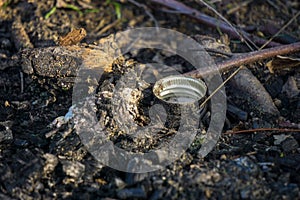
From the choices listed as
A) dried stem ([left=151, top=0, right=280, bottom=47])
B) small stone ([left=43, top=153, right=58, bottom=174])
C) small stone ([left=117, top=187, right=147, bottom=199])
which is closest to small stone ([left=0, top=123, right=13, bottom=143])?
small stone ([left=43, top=153, right=58, bottom=174])

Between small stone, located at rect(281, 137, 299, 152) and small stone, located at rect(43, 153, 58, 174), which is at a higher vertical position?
small stone, located at rect(281, 137, 299, 152)

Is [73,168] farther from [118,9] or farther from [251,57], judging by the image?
[118,9]

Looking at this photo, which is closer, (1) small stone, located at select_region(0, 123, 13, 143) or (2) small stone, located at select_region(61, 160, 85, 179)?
(2) small stone, located at select_region(61, 160, 85, 179)

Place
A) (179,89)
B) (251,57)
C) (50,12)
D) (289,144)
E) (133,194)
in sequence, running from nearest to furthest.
→ (133,194) → (289,144) → (179,89) → (251,57) → (50,12)

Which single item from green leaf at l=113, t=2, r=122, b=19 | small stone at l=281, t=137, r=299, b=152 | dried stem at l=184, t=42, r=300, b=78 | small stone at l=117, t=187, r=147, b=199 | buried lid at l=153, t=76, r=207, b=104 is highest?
green leaf at l=113, t=2, r=122, b=19

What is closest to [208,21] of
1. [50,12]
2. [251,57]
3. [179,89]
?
[251,57]

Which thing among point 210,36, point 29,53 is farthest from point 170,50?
point 29,53

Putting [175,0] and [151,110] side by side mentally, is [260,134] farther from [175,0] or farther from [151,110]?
[175,0]

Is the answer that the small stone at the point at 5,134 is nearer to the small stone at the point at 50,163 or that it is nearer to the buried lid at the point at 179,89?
the small stone at the point at 50,163

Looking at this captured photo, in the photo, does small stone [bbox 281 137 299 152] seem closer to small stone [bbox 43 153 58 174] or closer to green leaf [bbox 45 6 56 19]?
small stone [bbox 43 153 58 174]
